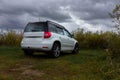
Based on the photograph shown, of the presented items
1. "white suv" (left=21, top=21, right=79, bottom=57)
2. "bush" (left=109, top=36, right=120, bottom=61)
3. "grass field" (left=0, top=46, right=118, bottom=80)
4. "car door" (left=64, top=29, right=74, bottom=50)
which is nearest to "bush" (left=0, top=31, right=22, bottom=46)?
"car door" (left=64, top=29, right=74, bottom=50)

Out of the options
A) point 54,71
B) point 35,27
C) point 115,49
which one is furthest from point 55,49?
point 54,71

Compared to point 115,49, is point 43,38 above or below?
above

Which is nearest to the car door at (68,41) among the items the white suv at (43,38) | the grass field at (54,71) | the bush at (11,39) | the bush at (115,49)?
the white suv at (43,38)

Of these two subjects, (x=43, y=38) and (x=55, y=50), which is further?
(x=55, y=50)

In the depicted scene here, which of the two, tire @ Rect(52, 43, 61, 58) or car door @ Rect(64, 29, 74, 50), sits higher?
car door @ Rect(64, 29, 74, 50)

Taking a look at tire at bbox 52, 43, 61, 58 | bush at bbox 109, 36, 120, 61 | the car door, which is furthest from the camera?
the car door

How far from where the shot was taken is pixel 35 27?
50.8 ft

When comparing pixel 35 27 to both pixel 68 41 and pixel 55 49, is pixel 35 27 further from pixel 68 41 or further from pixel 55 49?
pixel 68 41

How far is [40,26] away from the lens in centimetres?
1534

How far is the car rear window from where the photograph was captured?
15269mm

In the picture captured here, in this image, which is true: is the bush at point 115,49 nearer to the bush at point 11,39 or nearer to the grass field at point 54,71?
the grass field at point 54,71

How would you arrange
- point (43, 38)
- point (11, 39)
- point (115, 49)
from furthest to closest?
point (11, 39)
point (43, 38)
point (115, 49)

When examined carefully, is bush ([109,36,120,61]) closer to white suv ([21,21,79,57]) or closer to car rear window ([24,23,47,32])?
white suv ([21,21,79,57])

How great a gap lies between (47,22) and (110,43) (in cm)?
339
